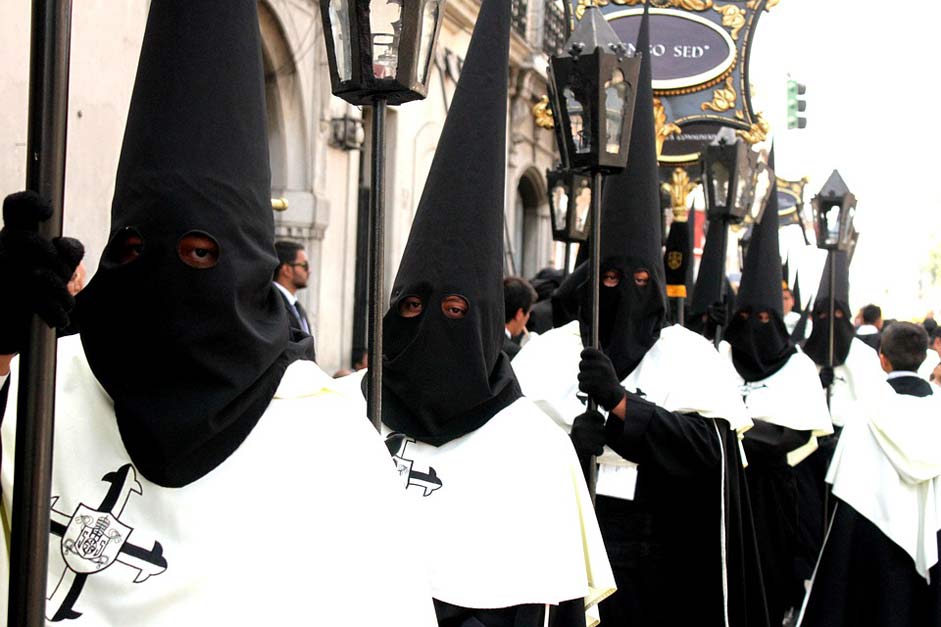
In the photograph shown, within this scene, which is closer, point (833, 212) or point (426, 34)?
point (426, 34)

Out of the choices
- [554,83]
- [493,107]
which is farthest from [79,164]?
[493,107]

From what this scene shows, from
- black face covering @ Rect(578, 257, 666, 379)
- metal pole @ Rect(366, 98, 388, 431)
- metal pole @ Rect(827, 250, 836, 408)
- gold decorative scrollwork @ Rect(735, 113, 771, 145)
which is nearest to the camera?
metal pole @ Rect(366, 98, 388, 431)

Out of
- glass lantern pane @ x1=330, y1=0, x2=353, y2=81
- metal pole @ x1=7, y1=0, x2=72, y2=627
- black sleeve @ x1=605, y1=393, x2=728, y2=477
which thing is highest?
glass lantern pane @ x1=330, y1=0, x2=353, y2=81

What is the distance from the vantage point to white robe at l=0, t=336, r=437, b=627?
264cm

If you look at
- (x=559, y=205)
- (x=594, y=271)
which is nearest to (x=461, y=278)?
(x=594, y=271)

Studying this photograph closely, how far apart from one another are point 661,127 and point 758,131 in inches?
36.4

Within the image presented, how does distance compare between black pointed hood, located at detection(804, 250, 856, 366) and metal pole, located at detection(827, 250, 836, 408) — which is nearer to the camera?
metal pole, located at detection(827, 250, 836, 408)

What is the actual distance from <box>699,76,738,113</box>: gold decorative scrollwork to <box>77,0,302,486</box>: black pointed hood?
29.4ft

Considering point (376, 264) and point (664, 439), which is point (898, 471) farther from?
point (376, 264)

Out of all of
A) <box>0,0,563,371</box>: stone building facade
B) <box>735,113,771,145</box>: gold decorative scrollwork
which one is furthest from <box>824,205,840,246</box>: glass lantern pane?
<box>0,0,563,371</box>: stone building facade

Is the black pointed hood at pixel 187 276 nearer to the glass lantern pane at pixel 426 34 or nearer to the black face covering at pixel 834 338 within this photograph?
the glass lantern pane at pixel 426 34

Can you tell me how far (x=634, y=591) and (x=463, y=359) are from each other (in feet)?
5.82

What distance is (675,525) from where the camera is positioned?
5434 millimetres

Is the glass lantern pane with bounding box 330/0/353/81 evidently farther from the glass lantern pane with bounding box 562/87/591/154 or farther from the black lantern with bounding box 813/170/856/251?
the black lantern with bounding box 813/170/856/251
